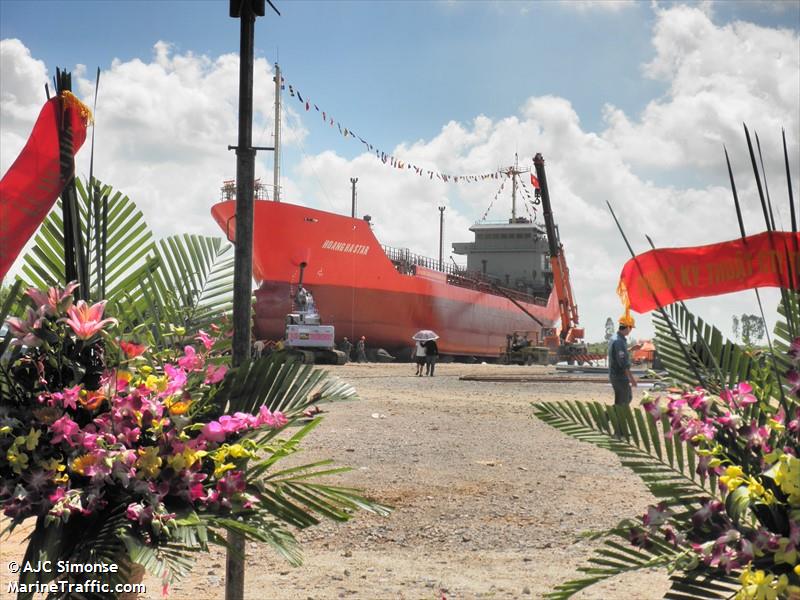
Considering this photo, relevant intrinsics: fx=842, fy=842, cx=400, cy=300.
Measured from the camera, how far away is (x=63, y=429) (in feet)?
6.25

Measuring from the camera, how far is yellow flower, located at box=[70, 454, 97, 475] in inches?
74.2

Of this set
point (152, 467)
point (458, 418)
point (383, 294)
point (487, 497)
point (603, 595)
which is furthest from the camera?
point (383, 294)

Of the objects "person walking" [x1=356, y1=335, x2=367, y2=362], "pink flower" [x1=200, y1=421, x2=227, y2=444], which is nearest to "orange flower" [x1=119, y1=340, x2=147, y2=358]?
"pink flower" [x1=200, y1=421, x2=227, y2=444]

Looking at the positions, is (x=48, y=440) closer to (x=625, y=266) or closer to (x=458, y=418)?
(x=625, y=266)

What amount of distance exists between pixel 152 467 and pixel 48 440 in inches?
10.6

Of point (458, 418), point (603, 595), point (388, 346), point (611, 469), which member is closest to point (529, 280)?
point (388, 346)

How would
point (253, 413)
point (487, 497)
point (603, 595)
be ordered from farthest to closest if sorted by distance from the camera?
point (487, 497)
point (603, 595)
point (253, 413)

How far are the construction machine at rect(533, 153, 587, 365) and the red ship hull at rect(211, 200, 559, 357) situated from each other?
15.2ft

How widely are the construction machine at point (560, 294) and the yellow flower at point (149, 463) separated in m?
27.8

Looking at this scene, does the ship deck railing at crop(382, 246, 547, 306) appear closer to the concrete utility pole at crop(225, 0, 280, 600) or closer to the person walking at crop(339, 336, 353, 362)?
the person walking at crop(339, 336, 353, 362)

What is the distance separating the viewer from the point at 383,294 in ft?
98.0

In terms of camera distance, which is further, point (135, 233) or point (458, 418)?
point (458, 418)

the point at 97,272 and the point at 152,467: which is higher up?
the point at 97,272

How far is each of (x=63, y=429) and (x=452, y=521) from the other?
12.5 ft
